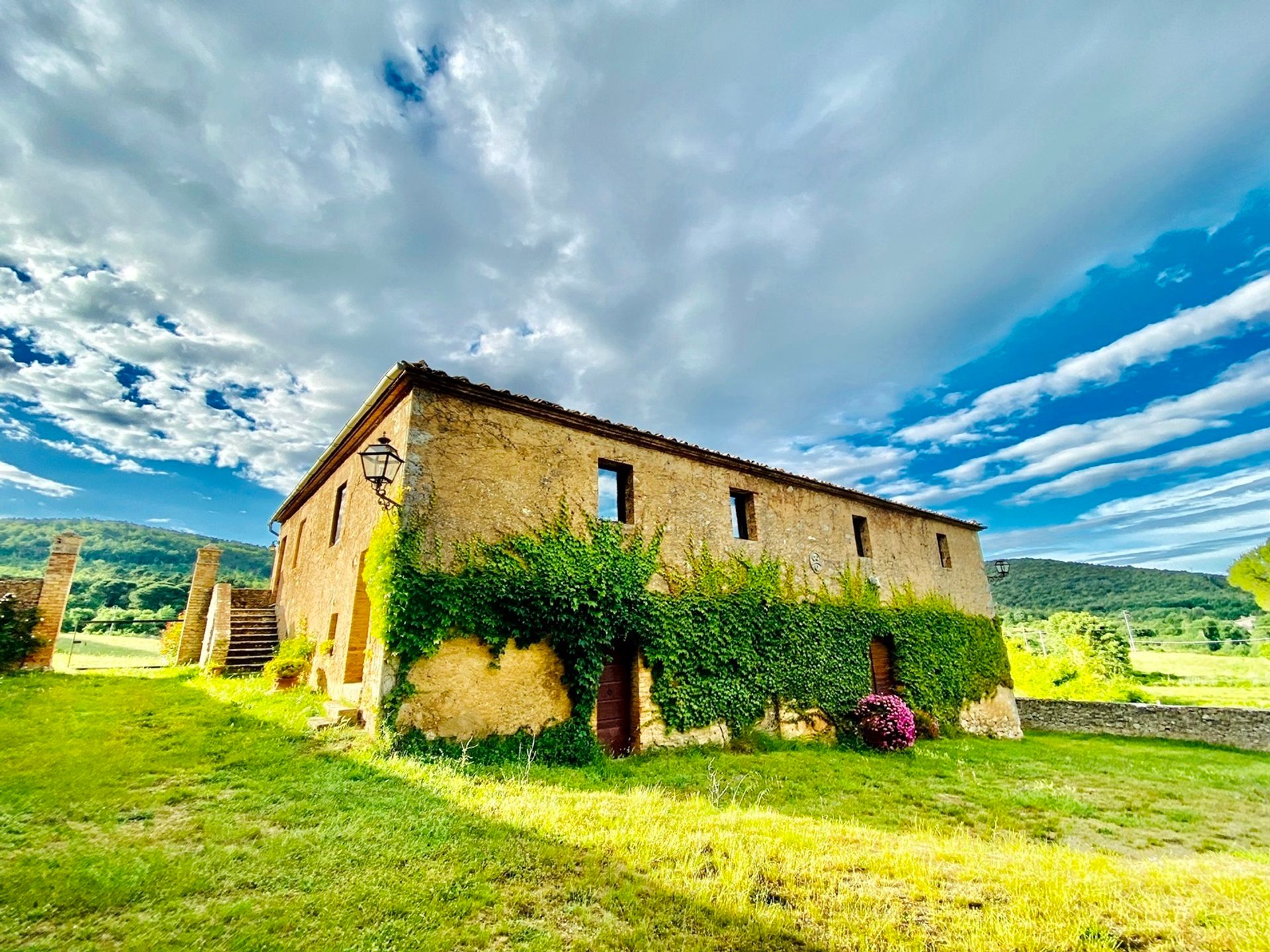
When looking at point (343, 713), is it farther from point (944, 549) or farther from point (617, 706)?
point (944, 549)

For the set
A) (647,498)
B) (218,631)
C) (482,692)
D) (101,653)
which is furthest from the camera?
(101,653)

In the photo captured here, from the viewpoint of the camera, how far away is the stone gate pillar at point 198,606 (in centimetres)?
1509

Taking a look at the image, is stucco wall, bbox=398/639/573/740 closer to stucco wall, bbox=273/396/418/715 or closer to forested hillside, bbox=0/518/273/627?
stucco wall, bbox=273/396/418/715

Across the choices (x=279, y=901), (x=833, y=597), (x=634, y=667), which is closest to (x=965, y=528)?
(x=833, y=597)

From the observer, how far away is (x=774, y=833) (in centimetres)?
510

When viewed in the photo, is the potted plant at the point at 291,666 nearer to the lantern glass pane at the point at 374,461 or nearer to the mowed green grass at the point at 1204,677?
the lantern glass pane at the point at 374,461

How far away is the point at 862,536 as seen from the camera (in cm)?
1447

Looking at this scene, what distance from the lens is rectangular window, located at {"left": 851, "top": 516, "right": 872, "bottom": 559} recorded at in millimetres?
14273

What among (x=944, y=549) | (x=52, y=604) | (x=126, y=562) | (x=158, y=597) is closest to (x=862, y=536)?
(x=944, y=549)

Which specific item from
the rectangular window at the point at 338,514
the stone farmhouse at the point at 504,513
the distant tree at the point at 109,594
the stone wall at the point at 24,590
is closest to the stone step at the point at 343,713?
the stone farmhouse at the point at 504,513

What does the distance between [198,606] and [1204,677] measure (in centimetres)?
4772

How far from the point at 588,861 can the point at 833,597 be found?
10.2 m

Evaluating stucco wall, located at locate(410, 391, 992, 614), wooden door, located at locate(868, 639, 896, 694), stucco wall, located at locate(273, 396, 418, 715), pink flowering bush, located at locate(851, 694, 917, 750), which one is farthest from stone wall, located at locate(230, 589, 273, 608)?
wooden door, located at locate(868, 639, 896, 694)

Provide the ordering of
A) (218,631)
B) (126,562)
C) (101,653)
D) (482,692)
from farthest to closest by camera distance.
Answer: (126,562) → (101,653) → (218,631) → (482,692)
